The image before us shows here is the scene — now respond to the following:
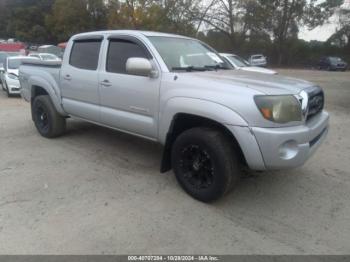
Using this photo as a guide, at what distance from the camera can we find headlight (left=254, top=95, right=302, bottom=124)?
3.43 meters

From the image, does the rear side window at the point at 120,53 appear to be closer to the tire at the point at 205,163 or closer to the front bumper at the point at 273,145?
the tire at the point at 205,163

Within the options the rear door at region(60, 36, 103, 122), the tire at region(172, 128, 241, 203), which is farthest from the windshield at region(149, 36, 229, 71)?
the rear door at region(60, 36, 103, 122)

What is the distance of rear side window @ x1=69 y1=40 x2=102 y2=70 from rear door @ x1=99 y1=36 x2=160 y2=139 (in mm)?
297

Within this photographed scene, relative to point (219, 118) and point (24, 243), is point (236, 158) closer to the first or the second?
point (219, 118)

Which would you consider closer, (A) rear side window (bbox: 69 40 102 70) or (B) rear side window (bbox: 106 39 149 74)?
(B) rear side window (bbox: 106 39 149 74)

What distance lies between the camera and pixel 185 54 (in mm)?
4742

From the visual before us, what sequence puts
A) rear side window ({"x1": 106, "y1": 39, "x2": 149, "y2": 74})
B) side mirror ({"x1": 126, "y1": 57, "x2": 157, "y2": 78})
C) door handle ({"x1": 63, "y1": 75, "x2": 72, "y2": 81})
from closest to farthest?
1. side mirror ({"x1": 126, "y1": 57, "x2": 157, "y2": 78})
2. rear side window ({"x1": 106, "y1": 39, "x2": 149, "y2": 74})
3. door handle ({"x1": 63, "y1": 75, "x2": 72, "y2": 81})

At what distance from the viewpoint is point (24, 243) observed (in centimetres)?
325

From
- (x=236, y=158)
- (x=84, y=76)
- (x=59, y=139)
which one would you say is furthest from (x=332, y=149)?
(x=59, y=139)

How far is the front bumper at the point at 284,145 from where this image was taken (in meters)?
3.41

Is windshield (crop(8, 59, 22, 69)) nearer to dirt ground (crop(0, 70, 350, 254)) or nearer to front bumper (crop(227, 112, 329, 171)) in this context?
dirt ground (crop(0, 70, 350, 254))

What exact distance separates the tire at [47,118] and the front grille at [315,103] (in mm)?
4246

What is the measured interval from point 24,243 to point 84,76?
2.76m

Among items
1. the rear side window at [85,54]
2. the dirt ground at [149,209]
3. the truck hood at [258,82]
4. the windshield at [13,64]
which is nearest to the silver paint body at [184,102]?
the truck hood at [258,82]
